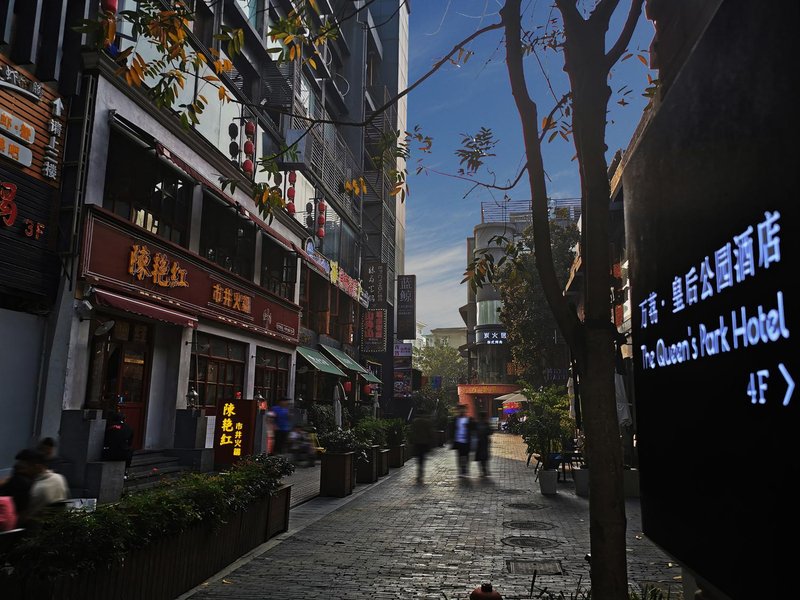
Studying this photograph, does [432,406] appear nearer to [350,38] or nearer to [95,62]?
[350,38]

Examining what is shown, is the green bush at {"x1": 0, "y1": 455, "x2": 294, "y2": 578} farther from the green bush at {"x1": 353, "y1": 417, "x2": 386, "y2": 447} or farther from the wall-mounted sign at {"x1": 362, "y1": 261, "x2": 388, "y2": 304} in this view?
the wall-mounted sign at {"x1": 362, "y1": 261, "x2": 388, "y2": 304}

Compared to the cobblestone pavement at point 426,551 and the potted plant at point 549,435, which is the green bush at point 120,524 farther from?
the potted plant at point 549,435

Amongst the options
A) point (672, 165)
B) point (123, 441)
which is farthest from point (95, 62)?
A: point (672, 165)

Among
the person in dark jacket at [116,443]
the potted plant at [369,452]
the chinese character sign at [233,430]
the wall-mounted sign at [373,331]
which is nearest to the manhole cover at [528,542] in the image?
the potted plant at [369,452]

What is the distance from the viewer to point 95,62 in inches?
513

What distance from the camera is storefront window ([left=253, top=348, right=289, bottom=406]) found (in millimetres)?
23172

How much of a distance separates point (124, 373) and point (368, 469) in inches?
260

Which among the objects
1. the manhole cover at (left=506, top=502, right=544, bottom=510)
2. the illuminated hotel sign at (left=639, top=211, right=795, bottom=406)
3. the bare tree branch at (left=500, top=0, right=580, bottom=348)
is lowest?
the manhole cover at (left=506, top=502, right=544, bottom=510)

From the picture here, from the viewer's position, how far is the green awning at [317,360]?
27328 mm

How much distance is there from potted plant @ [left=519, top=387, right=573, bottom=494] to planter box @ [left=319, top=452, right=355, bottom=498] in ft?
16.0

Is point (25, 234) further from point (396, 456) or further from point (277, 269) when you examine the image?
point (277, 269)

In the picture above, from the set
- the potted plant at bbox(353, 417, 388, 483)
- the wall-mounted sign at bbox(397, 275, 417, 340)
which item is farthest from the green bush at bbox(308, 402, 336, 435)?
the wall-mounted sign at bbox(397, 275, 417, 340)

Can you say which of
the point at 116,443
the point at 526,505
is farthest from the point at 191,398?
the point at 526,505

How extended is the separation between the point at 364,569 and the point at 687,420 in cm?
649
